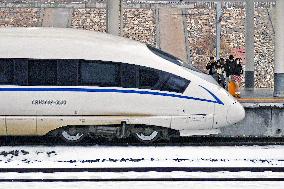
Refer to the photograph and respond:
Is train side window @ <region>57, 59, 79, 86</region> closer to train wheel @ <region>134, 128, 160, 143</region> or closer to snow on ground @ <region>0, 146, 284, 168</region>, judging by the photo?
snow on ground @ <region>0, 146, 284, 168</region>

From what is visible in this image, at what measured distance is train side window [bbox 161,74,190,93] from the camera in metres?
13.8

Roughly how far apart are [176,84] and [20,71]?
3484 millimetres

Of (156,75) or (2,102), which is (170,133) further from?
Answer: (2,102)

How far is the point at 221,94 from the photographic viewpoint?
14031mm

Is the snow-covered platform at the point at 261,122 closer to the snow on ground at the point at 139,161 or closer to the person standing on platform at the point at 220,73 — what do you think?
the snow on ground at the point at 139,161

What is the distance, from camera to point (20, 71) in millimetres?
13742

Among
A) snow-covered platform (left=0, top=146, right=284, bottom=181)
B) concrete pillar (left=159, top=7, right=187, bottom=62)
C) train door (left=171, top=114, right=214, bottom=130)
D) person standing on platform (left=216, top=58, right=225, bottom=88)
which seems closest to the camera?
snow-covered platform (left=0, top=146, right=284, bottom=181)

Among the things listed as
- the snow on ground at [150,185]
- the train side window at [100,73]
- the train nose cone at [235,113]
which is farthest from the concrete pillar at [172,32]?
the snow on ground at [150,185]

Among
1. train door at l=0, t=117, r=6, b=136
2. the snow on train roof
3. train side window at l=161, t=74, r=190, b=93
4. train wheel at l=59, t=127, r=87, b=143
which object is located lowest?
train wheel at l=59, t=127, r=87, b=143

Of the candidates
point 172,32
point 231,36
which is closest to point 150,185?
point 231,36

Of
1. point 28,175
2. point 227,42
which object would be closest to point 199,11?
point 227,42

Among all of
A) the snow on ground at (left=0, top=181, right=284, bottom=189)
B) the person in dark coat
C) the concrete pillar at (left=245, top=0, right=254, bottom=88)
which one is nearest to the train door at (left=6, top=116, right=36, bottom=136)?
the snow on ground at (left=0, top=181, right=284, bottom=189)

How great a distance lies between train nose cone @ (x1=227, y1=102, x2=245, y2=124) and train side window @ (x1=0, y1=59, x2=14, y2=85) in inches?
196

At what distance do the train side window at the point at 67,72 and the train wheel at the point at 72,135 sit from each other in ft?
3.48
